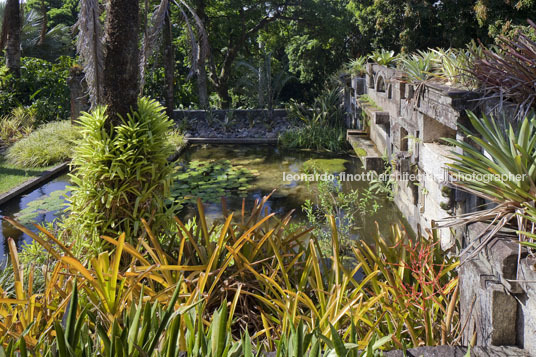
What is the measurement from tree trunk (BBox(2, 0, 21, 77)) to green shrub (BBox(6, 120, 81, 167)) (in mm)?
3897

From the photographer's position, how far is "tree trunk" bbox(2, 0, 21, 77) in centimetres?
1253

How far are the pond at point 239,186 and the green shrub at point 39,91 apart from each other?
14.0 ft

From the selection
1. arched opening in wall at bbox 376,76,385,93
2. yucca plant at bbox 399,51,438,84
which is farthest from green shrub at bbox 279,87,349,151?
yucca plant at bbox 399,51,438,84

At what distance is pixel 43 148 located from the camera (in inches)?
380

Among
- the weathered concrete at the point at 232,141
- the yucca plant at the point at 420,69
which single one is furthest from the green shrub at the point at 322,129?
the yucca plant at the point at 420,69

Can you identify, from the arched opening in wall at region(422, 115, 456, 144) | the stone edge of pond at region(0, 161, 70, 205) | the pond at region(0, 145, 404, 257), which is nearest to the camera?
the arched opening in wall at region(422, 115, 456, 144)

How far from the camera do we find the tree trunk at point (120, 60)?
4.08 meters

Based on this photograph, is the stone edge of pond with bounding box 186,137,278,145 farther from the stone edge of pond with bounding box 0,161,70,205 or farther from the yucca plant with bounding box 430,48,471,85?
the yucca plant with bounding box 430,48,471,85

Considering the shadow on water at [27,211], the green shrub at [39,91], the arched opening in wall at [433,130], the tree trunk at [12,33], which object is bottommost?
the shadow on water at [27,211]

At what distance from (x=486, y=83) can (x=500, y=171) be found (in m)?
1.20

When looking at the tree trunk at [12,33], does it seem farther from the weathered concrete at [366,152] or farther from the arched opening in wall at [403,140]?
the arched opening in wall at [403,140]

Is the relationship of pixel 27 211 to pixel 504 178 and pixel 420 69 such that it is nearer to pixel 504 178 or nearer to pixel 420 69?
pixel 420 69

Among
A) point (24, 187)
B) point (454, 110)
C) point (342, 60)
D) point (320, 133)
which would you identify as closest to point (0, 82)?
point (24, 187)

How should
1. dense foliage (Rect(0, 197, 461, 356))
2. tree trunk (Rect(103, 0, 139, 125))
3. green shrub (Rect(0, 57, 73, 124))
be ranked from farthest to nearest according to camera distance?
green shrub (Rect(0, 57, 73, 124)) → tree trunk (Rect(103, 0, 139, 125)) → dense foliage (Rect(0, 197, 461, 356))
